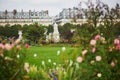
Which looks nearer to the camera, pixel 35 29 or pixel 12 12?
pixel 35 29

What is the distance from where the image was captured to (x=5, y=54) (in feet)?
18.3

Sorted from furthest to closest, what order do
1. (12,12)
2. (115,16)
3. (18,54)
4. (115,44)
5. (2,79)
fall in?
1. (12,12)
2. (115,16)
3. (115,44)
4. (18,54)
5. (2,79)

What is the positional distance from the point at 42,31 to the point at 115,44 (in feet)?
207

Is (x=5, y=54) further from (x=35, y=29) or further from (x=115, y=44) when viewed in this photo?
(x=35, y=29)

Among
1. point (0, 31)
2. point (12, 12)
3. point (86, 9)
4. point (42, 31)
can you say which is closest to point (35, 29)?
point (42, 31)

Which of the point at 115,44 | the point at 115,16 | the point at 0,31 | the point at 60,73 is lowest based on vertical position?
the point at 0,31

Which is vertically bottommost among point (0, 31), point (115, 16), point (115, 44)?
point (0, 31)

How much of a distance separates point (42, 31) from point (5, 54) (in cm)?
6348

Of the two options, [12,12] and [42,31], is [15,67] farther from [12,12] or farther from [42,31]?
[12,12]

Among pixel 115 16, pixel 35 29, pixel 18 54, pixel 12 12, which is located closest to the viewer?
pixel 18 54

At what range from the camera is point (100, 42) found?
243 inches

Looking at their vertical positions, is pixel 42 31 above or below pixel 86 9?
below

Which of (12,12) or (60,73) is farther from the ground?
(60,73)

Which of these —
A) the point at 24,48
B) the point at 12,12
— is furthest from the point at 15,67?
the point at 12,12
